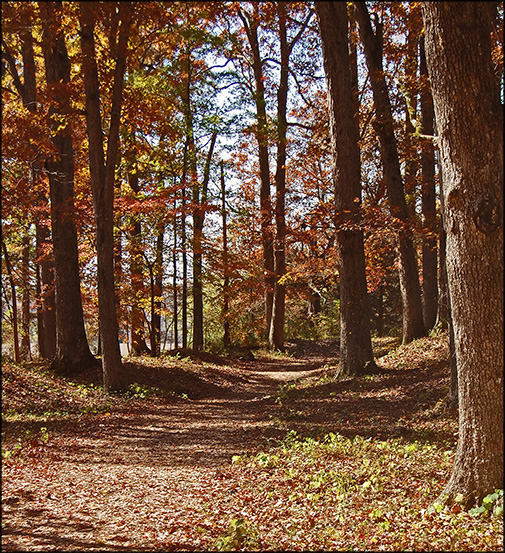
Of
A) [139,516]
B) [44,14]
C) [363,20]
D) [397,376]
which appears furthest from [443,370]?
[44,14]

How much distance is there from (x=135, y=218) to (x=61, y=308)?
490 centimetres

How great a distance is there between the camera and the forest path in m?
4.58

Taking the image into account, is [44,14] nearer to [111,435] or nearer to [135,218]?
[111,435]

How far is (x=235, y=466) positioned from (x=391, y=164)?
10049mm

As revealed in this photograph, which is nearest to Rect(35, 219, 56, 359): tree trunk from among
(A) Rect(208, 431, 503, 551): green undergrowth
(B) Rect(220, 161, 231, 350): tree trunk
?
(B) Rect(220, 161, 231, 350): tree trunk

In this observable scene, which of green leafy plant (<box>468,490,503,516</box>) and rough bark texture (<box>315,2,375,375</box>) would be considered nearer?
green leafy plant (<box>468,490,503,516</box>)

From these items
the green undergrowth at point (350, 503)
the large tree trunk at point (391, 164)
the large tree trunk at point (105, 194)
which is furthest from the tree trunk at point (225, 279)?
the green undergrowth at point (350, 503)

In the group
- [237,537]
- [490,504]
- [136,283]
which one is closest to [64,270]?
[136,283]

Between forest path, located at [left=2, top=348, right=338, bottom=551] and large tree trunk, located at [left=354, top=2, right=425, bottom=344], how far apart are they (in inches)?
229

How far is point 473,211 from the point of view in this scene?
4.29 metres

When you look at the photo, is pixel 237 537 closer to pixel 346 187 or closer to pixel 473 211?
pixel 473 211

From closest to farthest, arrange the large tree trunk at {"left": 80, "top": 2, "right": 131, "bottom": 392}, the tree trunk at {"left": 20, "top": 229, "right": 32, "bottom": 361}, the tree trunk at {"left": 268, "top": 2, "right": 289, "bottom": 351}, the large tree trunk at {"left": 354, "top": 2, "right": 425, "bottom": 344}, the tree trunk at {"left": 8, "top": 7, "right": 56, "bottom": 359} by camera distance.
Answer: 1. the large tree trunk at {"left": 80, "top": 2, "right": 131, "bottom": 392}
2. the large tree trunk at {"left": 354, "top": 2, "right": 425, "bottom": 344}
3. the tree trunk at {"left": 8, "top": 7, "right": 56, "bottom": 359}
4. the tree trunk at {"left": 268, "top": 2, "right": 289, "bottom": 351}
5. the tree trunk at {"left": 20, "top": 229, "right": 32, "bottom": 361}

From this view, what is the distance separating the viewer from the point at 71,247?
12.8 meters

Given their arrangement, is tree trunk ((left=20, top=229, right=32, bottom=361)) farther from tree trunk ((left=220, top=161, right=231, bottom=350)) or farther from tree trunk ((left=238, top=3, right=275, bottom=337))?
tree trunk ((left=238, top=3, right=275, bottom=337))
